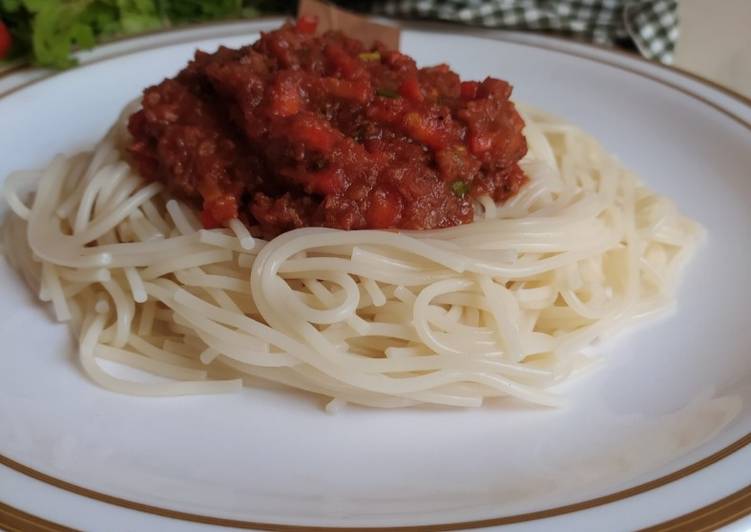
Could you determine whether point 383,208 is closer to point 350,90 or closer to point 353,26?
point 350,90

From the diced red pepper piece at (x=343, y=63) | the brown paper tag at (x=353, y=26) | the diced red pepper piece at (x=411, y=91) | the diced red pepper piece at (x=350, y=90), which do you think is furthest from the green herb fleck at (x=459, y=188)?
the brown paper tag at (x=353, y=26)

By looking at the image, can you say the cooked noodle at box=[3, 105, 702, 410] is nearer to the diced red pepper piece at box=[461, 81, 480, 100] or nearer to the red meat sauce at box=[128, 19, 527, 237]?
the red meat sauce at box=[128, 19, 527, 237]

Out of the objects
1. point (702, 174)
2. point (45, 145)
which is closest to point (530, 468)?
point (702, 174)

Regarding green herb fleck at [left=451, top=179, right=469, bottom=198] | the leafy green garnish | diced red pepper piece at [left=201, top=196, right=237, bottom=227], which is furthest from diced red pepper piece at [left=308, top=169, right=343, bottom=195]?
the leafy green garnish

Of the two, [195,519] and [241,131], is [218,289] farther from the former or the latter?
[195,519]

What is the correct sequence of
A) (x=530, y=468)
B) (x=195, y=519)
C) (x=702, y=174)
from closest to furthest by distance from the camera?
1. (x=195, y=519)
2. (x=530, y=468)
3. (x=702, y=174)

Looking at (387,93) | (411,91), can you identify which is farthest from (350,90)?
(411,91)
